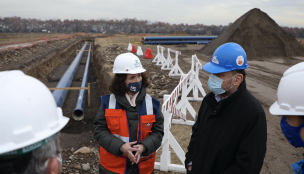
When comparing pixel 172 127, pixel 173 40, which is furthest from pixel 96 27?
pixel 172 127

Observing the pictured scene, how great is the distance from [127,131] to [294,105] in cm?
147

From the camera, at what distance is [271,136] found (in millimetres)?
5156

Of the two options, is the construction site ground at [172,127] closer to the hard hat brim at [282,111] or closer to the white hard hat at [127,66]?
the white hard hat at [127,66]

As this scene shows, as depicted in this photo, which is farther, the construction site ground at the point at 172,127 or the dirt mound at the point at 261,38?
the dirt mound at the point at 261,38

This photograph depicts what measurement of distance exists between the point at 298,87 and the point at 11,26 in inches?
3617

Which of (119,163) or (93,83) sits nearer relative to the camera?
(119,163)

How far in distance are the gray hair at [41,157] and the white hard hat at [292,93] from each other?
4.84 feet

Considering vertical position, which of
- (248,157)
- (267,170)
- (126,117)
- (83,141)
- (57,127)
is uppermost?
(57,127)

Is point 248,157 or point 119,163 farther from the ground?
point 248,157

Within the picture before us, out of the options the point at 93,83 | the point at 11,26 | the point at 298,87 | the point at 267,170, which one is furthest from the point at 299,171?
the point at 11,26

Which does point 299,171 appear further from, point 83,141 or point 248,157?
point 83,141

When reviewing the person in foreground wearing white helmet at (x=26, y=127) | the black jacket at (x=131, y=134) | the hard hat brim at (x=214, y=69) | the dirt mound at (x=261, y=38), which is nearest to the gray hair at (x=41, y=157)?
the person in foreground wearing white helmet at (x=26, y=127)

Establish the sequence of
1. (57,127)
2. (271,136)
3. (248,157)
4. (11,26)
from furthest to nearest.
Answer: (11,26)
(271,136)
(248,157)
(57,127)

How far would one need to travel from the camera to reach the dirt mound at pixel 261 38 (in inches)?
685
